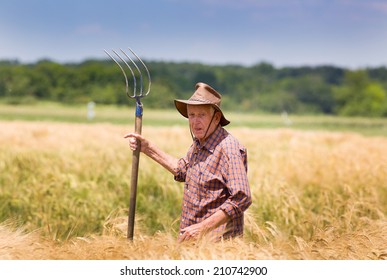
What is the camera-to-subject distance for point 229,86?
89.6 meters

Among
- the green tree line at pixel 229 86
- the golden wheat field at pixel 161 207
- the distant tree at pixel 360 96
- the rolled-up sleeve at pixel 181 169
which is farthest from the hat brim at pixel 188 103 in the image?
the distant tree at pixel 360 96

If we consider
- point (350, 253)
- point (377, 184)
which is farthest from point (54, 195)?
point (350, 253)

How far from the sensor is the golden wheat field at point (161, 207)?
3164 millimetres

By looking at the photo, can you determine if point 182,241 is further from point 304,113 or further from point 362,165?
point 304,113

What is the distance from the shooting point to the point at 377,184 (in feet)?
25.2

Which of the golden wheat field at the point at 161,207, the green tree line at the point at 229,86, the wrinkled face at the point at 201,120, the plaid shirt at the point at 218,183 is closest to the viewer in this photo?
the golden wheat field at the point at 161,207

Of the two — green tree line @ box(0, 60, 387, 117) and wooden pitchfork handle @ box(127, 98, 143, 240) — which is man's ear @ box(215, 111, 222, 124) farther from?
green tree line @ box(0, 60, 387, 117)

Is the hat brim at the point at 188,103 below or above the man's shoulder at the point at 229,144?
above

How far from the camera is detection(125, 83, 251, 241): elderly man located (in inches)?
129

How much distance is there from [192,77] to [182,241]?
8998cm

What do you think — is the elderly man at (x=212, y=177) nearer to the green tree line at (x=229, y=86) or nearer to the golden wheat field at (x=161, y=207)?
the golden wheat field at (x=161, y=207)

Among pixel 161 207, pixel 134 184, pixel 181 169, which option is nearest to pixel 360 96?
pixel 161 207
